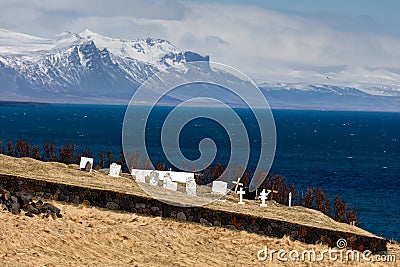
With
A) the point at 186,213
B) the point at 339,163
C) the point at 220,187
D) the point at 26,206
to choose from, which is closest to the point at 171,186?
the point at 220,187

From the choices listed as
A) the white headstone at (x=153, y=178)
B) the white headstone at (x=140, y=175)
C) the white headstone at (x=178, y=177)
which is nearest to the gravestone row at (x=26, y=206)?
the white headstone at (x=153, y=178)

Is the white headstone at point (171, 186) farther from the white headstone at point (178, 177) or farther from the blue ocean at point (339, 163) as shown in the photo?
the blue ocean at point (339, 163)

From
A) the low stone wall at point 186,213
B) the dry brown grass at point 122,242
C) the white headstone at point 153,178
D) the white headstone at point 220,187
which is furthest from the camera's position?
the white headstone at point 153,178

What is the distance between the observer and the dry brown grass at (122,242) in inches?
728

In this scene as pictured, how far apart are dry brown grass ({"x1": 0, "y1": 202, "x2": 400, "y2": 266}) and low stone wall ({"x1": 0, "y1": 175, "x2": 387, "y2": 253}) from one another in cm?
39

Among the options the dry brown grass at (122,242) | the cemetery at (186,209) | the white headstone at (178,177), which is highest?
the white headstone at (178,177)

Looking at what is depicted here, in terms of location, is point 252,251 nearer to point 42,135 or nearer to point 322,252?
point 322,252

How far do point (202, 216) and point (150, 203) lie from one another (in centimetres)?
180

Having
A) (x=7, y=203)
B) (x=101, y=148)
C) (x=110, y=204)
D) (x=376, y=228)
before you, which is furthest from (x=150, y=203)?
(x=101, y=148)

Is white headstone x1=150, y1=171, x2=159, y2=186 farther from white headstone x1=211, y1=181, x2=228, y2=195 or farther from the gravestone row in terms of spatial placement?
the gravestone row

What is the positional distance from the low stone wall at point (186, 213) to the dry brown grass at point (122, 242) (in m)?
0.39

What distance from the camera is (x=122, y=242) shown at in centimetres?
2027

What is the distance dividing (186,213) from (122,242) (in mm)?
4148

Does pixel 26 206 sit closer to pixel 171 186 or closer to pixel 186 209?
pixel 186 209
